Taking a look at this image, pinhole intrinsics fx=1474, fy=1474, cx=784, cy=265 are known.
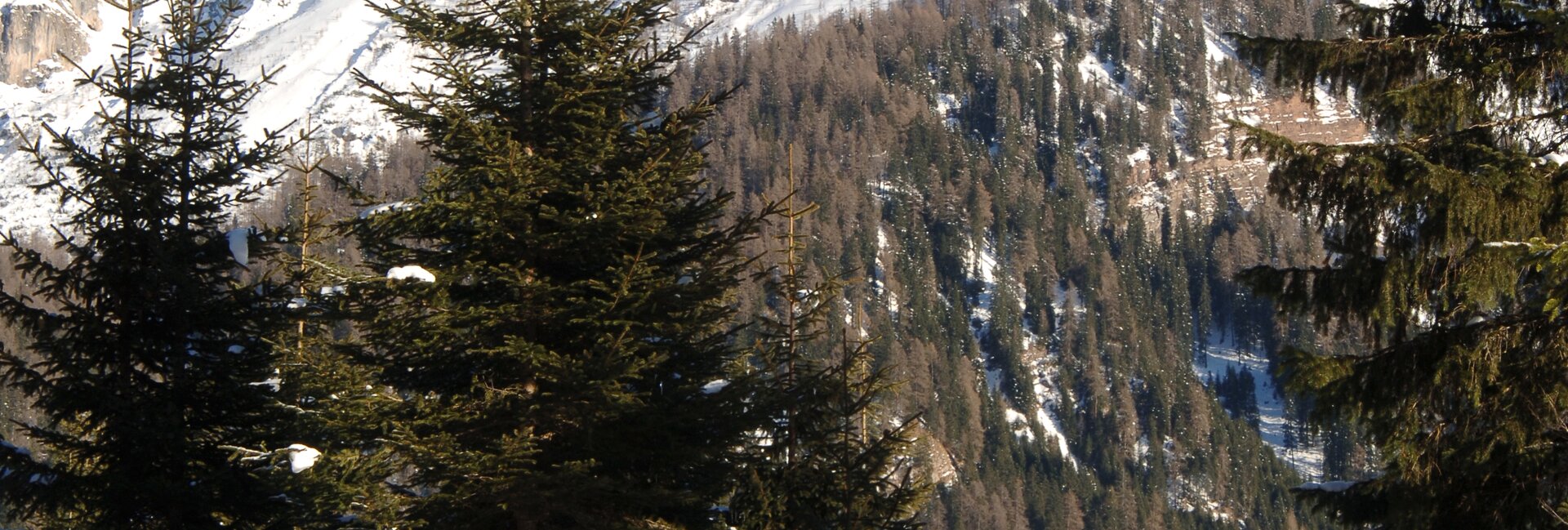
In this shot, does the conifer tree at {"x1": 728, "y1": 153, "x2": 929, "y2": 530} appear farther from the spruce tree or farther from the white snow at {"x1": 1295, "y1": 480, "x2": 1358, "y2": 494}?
the spruce tree

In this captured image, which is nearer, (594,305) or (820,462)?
(594,305)

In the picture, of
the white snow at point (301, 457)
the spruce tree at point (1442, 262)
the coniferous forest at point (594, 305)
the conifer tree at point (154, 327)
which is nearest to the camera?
the spruce tree at point (1442, 262)

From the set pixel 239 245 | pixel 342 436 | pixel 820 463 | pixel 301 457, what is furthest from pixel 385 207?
pixel 820 463

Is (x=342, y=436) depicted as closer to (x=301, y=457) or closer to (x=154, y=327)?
(x=301, y=457)

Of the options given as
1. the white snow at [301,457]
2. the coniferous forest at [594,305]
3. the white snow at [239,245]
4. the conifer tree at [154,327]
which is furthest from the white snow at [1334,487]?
the white snow at [239,245]

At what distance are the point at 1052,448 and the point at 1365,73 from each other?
16440 centimetres

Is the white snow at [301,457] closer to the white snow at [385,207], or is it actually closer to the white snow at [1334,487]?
the white snow at [385,207]

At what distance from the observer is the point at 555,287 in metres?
10.3

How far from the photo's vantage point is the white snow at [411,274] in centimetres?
980

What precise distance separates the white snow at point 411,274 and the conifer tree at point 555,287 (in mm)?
14

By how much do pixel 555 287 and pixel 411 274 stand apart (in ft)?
3.31

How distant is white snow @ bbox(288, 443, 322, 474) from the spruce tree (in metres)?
6.68

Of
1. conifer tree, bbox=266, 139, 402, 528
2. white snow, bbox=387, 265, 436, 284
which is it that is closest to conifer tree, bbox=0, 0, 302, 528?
conifer tree, bbox=266, 139, 402, 528

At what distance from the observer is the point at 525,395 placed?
33.6 feet
